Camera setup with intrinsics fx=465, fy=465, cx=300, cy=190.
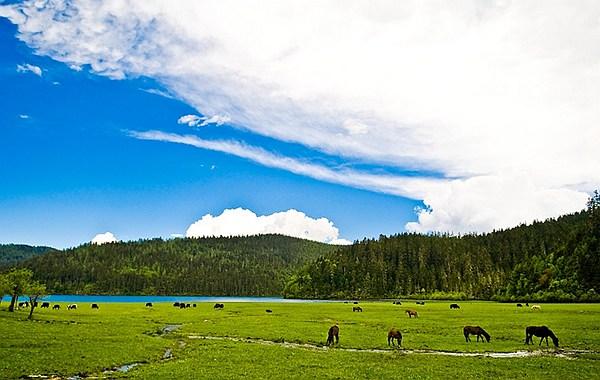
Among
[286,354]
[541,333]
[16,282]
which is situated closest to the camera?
[286,354]

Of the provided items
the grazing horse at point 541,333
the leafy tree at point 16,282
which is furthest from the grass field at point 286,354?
the leafy tree at point 16,282

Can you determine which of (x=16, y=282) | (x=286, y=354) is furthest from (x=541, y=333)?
(x=16, y=282)

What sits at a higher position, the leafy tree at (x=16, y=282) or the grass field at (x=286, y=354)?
the leafy tree at (x=16, y=282)

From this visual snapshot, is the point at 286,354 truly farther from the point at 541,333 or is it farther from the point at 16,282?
the point at 16,282

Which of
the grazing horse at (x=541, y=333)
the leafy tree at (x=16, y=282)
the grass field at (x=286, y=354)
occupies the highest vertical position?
the leafy tree at (x=16, y=282)

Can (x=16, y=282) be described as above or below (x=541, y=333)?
above

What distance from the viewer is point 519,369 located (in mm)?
30969

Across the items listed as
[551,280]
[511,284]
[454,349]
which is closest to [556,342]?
[454,349]

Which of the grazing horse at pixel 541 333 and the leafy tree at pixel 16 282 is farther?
the leafy tree at pixel 16 282

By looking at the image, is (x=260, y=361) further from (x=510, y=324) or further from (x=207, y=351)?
(x=510, y=324)

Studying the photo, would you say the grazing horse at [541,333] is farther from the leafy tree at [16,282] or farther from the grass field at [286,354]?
the leafy tree at [16,282]

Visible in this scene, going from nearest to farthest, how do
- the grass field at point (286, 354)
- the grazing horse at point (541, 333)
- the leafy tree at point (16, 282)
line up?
the grass field at point (286, 354), the grazing horse at point (541, 333), the leafy tree at point (16, 282)

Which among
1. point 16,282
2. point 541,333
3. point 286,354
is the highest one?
point 16,282

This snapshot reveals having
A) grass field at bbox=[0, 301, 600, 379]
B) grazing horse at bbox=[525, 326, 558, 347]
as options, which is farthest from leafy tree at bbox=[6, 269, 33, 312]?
grazing horse at bbox=[525, 326, 558, 347]
